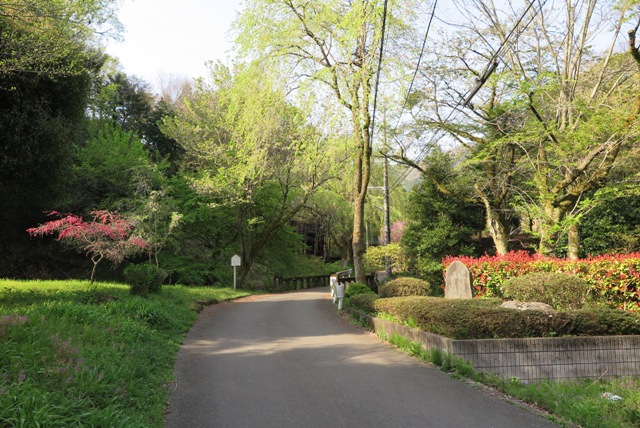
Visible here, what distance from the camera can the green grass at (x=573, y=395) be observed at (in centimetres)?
498

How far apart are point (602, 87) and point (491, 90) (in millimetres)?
4253

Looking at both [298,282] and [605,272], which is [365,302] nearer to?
[605,272]

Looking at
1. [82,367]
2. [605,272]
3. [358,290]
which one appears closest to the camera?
[82,367]

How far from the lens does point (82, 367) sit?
5211mm

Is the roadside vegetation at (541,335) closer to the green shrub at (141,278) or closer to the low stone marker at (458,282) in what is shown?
the low stone marker at (458,282)

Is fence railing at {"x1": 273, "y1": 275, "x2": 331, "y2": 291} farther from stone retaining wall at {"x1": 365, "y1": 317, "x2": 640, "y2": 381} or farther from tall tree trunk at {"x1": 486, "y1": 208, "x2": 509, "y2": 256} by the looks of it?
stone retaining wall at {"x1": 365, "y1": 317, "x2": 640, "y2": 381}

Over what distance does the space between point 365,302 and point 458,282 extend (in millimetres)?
2819

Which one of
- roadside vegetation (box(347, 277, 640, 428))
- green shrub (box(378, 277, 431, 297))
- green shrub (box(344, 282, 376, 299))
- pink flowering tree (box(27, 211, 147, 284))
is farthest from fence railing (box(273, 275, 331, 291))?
roadside vegetation (box(347, 277, 640, 428))

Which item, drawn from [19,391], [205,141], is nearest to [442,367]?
[19,391]

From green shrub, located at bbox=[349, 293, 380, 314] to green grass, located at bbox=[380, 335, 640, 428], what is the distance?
4.63 m

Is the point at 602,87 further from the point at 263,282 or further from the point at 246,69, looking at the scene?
the point at 263,282

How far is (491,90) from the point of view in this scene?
17.9 metres

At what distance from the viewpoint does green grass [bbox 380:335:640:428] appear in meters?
4.98

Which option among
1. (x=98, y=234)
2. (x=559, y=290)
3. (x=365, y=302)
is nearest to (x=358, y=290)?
(x=365, y=302)
